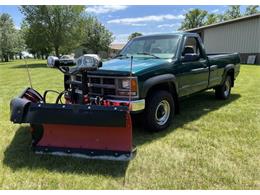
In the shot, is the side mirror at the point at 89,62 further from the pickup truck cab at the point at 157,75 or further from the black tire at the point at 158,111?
the black tire at the point at 158,111

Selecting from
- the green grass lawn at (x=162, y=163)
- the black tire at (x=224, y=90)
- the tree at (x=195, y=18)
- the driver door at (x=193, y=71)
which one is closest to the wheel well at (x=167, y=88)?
the driver door at (x=193, y=71)

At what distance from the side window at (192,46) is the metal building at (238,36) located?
17.5 m

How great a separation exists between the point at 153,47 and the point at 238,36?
20182mm

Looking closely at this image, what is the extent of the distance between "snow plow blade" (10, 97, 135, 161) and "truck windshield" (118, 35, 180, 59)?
2085 millimetres

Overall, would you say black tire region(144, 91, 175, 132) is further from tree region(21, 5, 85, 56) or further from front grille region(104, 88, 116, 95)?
tree region(21, 5, 85, 56)

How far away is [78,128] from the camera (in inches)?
147

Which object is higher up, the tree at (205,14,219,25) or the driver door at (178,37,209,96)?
the tree at (205,14,219,25)

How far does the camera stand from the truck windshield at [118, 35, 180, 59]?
204 inches

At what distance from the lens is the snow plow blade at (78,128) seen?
3434 millimetres

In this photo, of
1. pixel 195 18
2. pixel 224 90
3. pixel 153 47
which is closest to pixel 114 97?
pixel 153 47

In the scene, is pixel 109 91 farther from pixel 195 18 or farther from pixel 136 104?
pixel 195 18

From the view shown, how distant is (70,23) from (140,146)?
2838 cm

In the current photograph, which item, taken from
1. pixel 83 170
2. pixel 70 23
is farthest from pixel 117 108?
pixel 70 23

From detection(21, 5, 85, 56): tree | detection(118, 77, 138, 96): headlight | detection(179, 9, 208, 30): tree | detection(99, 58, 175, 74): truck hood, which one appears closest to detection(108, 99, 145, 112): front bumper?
detection(118, 77, 138, 96): headlight
